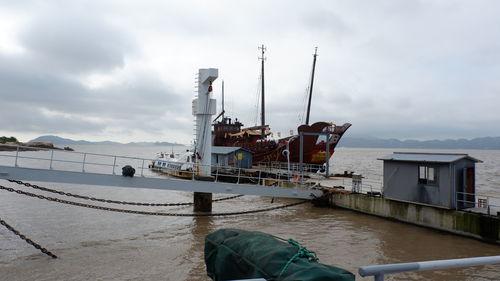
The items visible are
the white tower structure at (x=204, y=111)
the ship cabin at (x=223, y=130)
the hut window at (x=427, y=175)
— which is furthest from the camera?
the ship cabin at (x=223, y=130)

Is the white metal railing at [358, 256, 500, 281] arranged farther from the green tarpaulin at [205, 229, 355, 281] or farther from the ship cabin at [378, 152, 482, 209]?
the ship cabin at [378, 152, 482, 209]

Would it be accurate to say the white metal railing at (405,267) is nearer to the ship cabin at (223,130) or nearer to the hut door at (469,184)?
the hut door at (469,184)

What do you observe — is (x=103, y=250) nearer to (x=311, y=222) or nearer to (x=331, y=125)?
(x=311, y=222)

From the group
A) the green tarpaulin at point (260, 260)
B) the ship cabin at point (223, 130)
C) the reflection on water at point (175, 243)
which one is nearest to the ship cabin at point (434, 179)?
the reflection on water at point (175, 243)

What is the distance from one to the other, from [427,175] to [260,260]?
48.5 ft

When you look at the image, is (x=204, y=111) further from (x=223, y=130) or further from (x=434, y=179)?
(x=223, y=130)

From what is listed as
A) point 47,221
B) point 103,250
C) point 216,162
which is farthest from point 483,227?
point 216,162

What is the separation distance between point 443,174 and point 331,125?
21083 millimetres

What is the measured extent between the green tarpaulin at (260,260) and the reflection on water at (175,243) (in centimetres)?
620

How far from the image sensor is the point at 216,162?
3747 cm

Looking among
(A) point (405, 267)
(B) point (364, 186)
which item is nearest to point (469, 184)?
(B) point (364, 186)

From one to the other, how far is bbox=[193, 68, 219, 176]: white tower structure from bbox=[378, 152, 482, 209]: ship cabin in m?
9.38

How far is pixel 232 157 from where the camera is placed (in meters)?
36.0

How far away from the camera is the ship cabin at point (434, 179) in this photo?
15.5m
